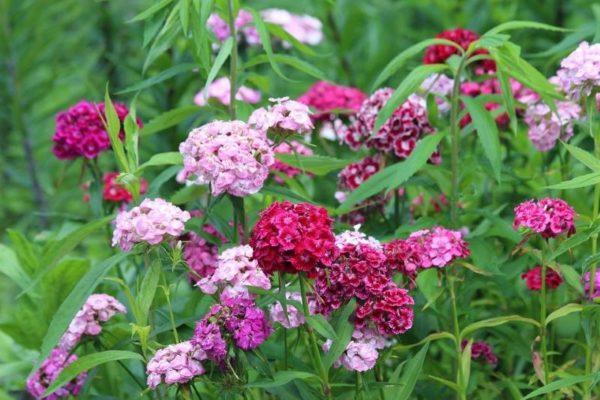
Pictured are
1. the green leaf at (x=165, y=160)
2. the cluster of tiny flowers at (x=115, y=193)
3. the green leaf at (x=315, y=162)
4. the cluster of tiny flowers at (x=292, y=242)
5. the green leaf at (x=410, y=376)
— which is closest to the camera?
the cluster of tiny flowers at (x=292, y=242)

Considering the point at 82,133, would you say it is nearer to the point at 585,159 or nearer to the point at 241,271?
the point at 241,271

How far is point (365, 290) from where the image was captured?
2.15 m

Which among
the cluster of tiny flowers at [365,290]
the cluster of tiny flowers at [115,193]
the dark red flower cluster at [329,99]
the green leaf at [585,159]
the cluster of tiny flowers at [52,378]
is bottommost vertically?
the cluster of tiny flowers at [52,378]

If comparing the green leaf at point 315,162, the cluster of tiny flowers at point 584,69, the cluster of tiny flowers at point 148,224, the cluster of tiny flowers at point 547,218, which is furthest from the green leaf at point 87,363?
the cluster of tiny flowers at point 584,69

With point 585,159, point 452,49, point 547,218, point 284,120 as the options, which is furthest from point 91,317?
point 452,49

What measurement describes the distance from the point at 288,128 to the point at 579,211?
42.0 inches

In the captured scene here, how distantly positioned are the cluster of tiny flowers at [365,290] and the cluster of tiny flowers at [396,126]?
69 cm

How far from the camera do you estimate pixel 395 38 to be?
5.23 m

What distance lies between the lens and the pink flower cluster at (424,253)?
2303mm

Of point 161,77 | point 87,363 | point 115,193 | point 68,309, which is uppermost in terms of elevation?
point 161,77

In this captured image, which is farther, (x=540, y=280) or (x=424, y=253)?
(x=540, y=280)

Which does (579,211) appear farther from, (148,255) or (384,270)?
(148,255)

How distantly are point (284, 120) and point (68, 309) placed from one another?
0.59m

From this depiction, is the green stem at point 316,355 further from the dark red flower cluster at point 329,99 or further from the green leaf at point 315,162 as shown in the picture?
the dark red flower cluster at point 329,99
